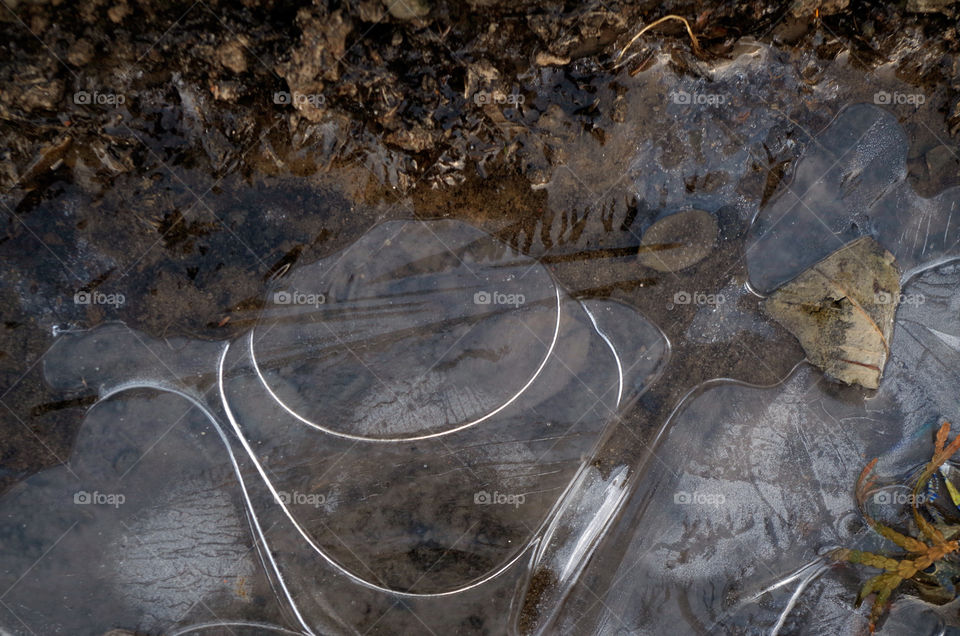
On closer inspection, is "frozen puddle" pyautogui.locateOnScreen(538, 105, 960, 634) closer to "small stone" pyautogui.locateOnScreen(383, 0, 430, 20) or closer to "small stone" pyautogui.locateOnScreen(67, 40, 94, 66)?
"small stone" pyautogui.locateOnScreen(383, 0, 430, 20)

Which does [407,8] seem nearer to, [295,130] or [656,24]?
[295,130]

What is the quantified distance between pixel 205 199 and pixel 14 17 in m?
2.03

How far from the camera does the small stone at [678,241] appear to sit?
206 inches

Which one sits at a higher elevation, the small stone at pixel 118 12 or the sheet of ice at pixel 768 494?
the small stone at pixel 118 12

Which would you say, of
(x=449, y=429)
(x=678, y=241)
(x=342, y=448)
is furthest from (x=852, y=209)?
(x=342, y=448)

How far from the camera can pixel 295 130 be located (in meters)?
4.89

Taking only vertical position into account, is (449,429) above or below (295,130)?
below

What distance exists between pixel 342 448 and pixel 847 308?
18.3 ft

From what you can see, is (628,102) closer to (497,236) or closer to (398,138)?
(497,236)


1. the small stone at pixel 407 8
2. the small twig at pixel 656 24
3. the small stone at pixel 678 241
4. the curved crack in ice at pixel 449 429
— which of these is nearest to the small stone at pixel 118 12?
the small stone at pixel 407 8

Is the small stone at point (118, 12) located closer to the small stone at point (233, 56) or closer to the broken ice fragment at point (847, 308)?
the small stone at point (233, 56)

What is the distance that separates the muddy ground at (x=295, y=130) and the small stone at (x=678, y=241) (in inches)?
18.5

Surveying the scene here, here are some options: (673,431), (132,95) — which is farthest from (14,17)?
(673,431)

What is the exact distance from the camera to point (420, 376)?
528 cm
